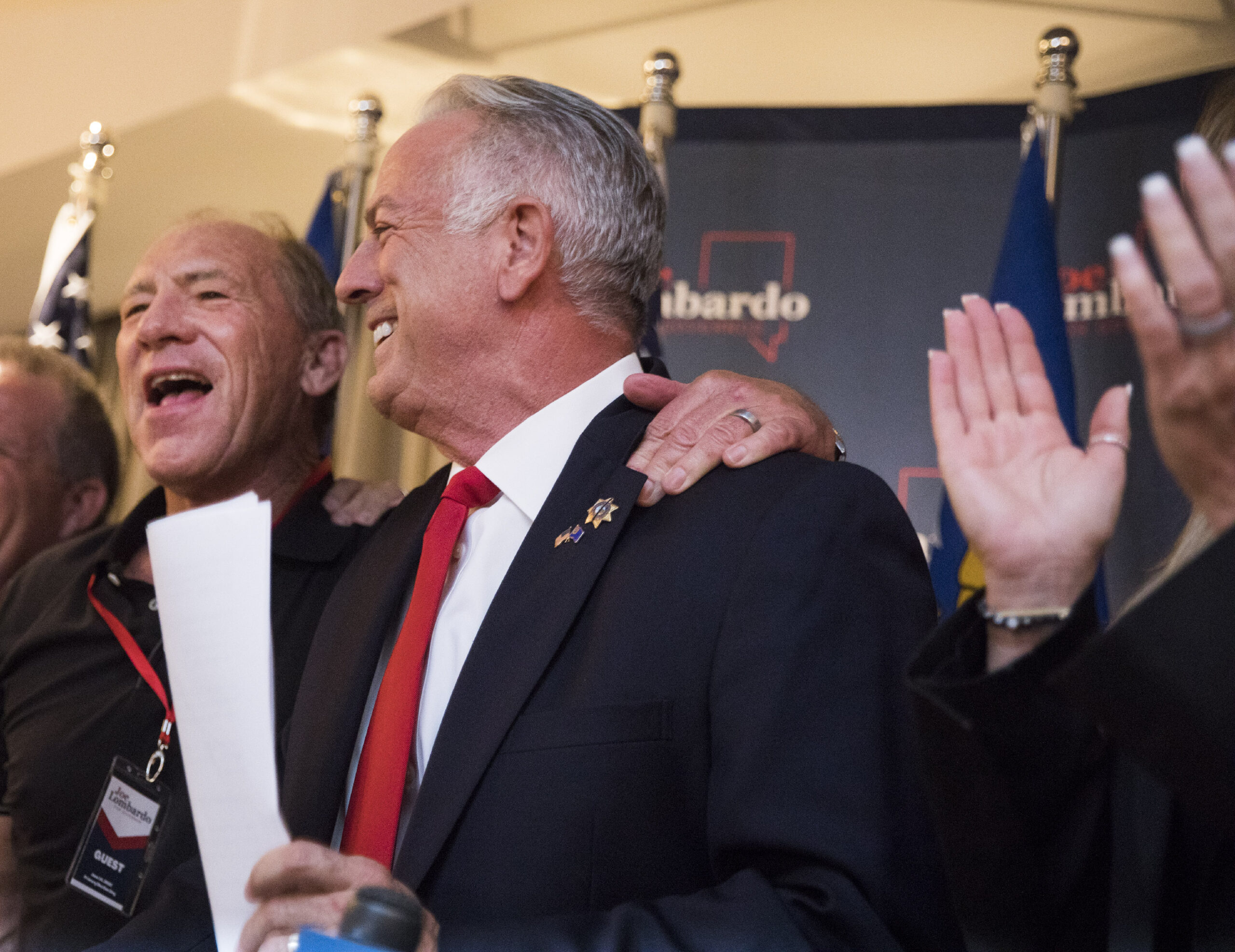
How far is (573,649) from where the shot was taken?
4.82ft

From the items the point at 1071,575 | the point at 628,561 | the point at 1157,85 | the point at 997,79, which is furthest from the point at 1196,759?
the point at 997,79

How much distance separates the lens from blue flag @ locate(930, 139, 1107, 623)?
8.96 feet

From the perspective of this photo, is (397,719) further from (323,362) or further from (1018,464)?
(323,362)

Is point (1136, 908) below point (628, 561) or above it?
below

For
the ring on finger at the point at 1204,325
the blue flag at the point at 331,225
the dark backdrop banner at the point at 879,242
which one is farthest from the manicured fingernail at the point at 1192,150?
the blue flag at the point at 331,225

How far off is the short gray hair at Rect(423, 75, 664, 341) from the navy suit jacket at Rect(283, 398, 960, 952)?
0.43 metres

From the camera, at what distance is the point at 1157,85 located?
3234 millimetres

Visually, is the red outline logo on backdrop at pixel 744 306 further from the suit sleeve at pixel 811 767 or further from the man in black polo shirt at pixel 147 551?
the suit sleeve at pixel 811 767

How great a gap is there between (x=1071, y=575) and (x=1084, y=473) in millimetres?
85

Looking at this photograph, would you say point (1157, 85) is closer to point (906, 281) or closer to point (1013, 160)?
point (1013, 160)

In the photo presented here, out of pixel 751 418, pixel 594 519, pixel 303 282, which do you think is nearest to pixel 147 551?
pixel 303 282

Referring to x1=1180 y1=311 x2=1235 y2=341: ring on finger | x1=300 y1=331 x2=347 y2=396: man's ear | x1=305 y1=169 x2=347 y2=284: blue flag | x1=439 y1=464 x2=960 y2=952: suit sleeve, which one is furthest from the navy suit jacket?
x1=305 y1=169 x2=347 y2=284: blue flag

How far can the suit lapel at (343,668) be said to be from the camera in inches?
61.4

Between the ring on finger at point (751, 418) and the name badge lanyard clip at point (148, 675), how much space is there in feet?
3.25
